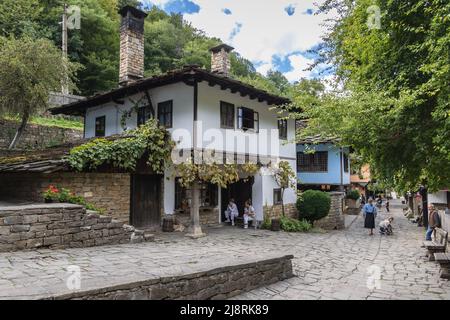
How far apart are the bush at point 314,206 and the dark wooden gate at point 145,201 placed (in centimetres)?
753

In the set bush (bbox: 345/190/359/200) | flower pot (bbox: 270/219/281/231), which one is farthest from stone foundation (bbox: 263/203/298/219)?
bush (bbox: 345/190/359/200)

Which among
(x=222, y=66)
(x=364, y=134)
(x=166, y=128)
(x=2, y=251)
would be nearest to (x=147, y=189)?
(x=166, y=128)

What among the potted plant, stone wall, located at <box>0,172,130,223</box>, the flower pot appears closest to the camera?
the potted plant

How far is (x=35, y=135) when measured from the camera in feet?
56.0

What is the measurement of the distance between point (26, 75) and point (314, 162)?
17.1 m

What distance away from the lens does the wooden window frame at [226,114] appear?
12.3 meters

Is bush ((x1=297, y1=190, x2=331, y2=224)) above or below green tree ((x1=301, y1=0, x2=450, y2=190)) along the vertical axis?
below

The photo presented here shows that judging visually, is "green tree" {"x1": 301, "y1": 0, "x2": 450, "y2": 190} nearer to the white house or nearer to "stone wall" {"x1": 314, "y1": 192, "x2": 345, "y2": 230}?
the white house

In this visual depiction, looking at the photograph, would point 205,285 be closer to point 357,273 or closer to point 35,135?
point 357,273

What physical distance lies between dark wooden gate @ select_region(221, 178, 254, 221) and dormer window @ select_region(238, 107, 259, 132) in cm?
273

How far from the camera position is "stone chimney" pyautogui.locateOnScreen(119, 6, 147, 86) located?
13681mm

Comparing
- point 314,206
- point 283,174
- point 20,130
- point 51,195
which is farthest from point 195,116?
point 20,130

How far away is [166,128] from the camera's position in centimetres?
1200

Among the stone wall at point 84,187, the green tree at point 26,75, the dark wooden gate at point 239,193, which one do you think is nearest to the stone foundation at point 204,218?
the dark wooden gate at point 239,193
